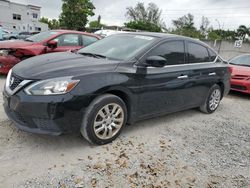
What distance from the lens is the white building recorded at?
48.0m

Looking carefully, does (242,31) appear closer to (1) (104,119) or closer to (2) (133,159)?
(1) (104,119)

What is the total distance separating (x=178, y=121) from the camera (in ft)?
15.5

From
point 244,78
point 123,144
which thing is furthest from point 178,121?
point 244,78

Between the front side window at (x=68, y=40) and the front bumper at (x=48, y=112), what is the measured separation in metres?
4.36

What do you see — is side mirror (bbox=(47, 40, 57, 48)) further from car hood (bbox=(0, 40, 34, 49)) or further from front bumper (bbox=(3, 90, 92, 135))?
front bumper (bbox=(3, 90, 92, 135))

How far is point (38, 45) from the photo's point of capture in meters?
6.68

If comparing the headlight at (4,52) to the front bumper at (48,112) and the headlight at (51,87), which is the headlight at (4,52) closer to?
the front bumper at (48,112)

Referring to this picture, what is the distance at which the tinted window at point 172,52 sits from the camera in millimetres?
4008

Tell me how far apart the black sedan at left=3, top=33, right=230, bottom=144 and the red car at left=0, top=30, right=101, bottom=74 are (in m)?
2.79

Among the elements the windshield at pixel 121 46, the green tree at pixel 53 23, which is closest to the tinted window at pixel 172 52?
the windshield at pixel 121 46

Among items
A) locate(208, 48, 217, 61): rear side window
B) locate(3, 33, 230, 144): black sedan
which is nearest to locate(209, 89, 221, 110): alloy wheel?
locate(3, 33, 230, 144): black sedan

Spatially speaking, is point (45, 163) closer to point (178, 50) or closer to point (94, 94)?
point (94, 94)

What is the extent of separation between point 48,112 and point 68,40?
192 inches

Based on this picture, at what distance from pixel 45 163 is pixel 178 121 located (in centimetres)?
271
